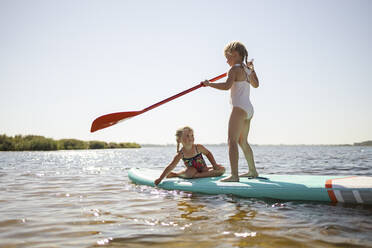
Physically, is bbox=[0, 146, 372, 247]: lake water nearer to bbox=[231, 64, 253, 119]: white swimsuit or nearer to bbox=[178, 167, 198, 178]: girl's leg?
bbox=[178, 167, 198, 178]: girl's leg

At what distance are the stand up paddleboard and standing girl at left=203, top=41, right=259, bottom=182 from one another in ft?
0.78

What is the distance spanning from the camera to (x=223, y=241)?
211 centimetres

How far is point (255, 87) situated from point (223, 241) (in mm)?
2633

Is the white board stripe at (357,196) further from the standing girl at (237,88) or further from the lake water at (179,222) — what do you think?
the standing girl at (237,88)

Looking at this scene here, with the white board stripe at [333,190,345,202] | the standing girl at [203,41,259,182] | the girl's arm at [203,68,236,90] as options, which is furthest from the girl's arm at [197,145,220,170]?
the white board stripe at [333,190,345,202]

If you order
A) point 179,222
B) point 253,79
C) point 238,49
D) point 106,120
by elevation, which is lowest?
point 179,222

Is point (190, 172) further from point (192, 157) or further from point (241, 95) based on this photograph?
point (241, 95)

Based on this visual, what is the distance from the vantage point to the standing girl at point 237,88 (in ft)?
12.9

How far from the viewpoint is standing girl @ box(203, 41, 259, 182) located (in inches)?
155

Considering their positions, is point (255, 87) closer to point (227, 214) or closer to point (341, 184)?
point (341, 184)

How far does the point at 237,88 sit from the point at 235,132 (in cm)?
59

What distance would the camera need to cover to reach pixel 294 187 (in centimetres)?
353

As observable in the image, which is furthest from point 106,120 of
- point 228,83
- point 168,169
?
point 228,83

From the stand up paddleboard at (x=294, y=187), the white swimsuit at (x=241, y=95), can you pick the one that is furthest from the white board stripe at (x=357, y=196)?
the white swimsuit at (x=241, y=95)
